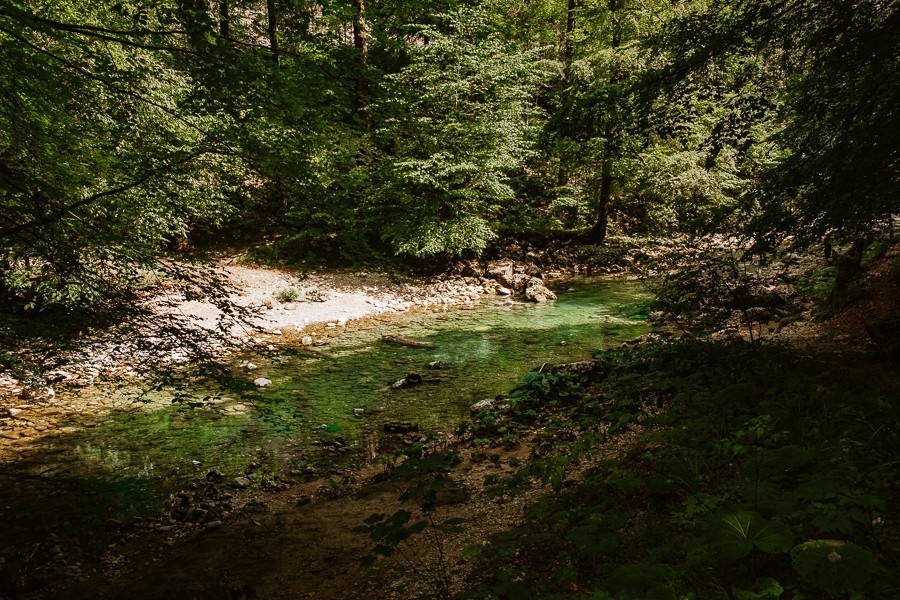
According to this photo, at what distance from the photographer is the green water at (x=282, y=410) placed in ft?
15.2

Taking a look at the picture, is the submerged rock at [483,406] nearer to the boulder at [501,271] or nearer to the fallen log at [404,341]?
the fallen log at [404,341]

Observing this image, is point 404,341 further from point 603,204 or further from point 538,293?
point 603,204

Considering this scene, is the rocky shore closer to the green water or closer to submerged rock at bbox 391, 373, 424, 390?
the green water

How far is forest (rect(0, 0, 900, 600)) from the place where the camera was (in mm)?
2545

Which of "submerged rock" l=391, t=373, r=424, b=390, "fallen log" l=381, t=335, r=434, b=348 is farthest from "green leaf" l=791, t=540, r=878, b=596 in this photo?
"fallen log" l=381, t=335, r=434, b=348

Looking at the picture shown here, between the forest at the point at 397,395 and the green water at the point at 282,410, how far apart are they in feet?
0.24

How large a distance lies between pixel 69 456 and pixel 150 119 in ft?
15.2

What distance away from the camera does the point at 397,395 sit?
784 cm

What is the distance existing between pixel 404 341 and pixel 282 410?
13.3 ft

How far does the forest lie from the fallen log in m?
2.77

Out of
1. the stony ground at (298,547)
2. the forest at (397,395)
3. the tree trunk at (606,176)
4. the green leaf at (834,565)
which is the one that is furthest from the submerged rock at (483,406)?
the tree trunk at (606,176)

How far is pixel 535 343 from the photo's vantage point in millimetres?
10125

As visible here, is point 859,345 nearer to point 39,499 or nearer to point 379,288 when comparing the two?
point 39,499

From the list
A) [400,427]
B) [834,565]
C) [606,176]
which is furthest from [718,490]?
[606,176]
